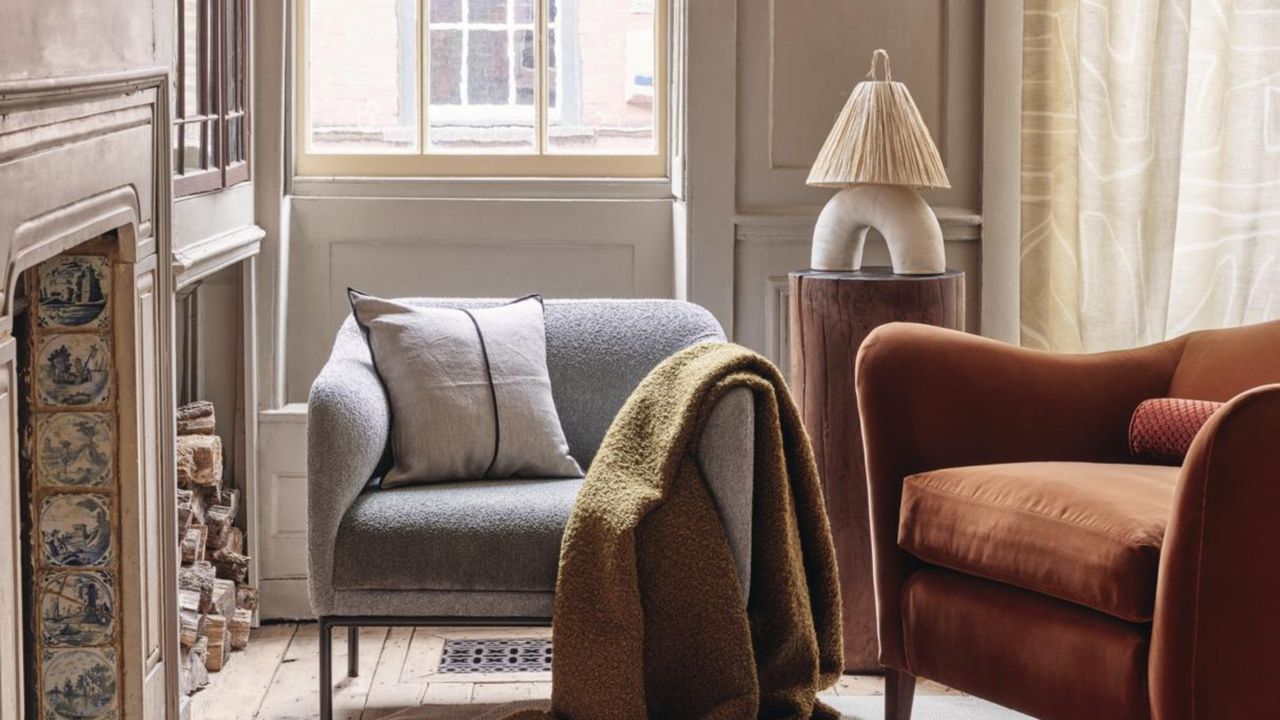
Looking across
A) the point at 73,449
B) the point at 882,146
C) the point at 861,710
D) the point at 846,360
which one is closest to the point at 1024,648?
the point at 861,710

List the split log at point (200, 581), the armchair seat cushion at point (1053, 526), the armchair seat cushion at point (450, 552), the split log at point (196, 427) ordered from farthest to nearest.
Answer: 1. the split log at point (196, 427)
2. the split log at point (200, 581)
3. the armchair seat cushion at point (450, 552)
4. the armchair seat cushion at point (1053, 526)

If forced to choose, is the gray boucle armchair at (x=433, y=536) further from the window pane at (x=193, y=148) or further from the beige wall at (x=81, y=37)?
the beige wall at (x=81, y=37)

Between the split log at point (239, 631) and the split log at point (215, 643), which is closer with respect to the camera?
the split log at point (215, 643)

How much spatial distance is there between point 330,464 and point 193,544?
Answer: 79cm

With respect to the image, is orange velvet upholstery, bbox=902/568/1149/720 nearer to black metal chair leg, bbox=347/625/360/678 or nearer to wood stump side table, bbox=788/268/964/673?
wood stump side table, bbox=788/268/964/673

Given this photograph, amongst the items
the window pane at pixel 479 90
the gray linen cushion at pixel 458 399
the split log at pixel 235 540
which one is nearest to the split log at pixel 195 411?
the split log at pixel 235 540

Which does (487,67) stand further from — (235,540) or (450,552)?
(450,552)

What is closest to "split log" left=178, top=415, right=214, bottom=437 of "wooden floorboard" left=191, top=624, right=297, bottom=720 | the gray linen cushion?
"wooden floorboard" left=191, top=624, right=297, bottom=720

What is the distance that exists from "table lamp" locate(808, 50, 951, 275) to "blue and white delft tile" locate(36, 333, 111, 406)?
1.52 m

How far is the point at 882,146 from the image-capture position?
3.16 metres

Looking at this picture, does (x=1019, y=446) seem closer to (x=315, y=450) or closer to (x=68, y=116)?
(x=315, y=450)

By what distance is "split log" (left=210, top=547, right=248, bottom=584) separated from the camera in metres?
3.64

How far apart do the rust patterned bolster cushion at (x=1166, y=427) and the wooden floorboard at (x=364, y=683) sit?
2.67 feet

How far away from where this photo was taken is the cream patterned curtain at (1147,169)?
3453 mm
